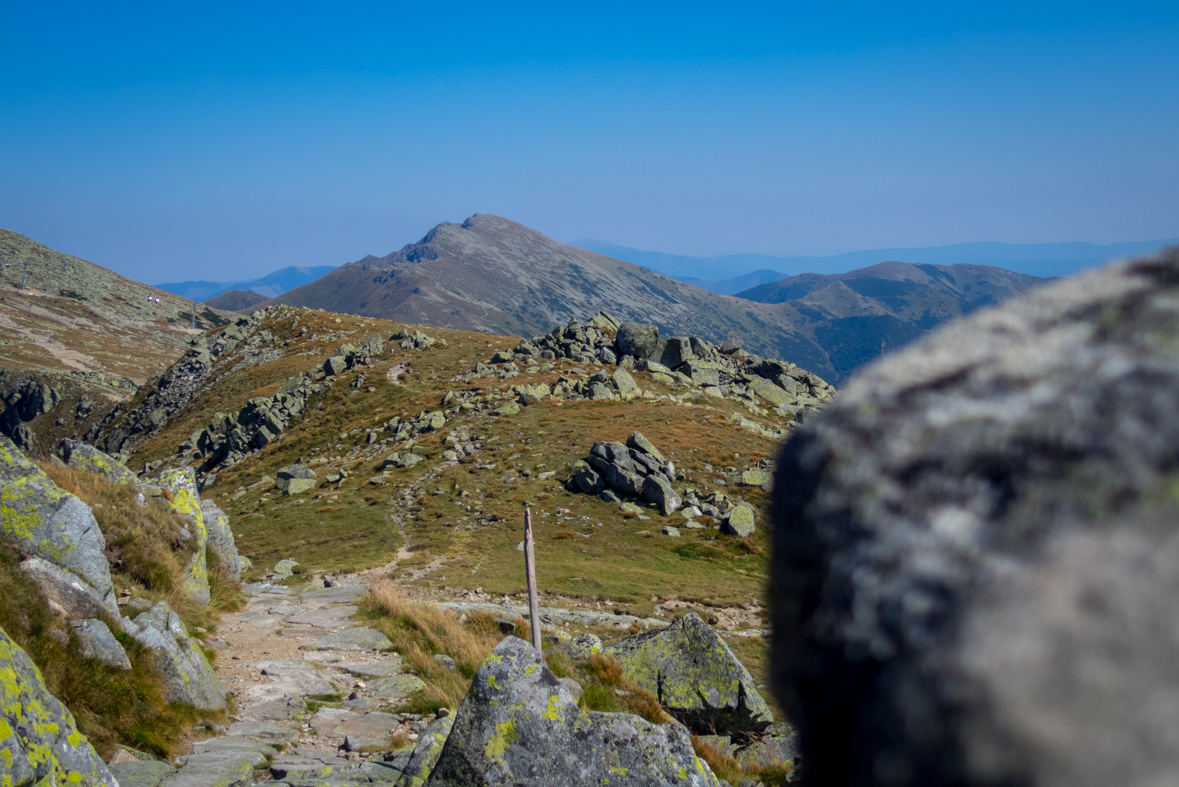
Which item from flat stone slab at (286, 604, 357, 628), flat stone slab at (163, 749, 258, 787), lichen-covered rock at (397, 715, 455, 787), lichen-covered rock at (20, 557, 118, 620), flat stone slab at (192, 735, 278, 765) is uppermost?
lichen-covered rock at (20, 557, 118, 620)

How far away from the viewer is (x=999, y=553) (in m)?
1.00

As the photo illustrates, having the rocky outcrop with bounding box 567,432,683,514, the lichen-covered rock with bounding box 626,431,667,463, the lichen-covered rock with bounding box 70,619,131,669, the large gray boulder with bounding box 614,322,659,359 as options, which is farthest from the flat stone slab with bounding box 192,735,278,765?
the large gray boulder with bounding box 614,322,659,359

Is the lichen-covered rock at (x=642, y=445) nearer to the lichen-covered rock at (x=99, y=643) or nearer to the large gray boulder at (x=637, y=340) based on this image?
the large gray boulder at (x=637, y=340)

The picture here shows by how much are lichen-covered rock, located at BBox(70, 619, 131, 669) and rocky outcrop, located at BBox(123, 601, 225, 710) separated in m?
0.63

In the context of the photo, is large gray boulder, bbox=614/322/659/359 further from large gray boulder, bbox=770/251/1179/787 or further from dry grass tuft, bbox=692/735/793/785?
large gray boulder, bbox=770/251/1179/787

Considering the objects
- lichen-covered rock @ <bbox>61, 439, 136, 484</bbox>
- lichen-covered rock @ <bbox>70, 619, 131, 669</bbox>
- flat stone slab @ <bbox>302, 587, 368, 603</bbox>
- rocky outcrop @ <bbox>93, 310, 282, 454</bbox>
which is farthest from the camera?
rocky outcrop @ <bbox>93, 310, 282, 454</bbox>

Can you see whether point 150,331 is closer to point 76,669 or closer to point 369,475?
point 369,475

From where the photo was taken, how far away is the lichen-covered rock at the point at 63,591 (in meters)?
8.84

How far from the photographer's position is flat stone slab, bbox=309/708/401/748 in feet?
32.9

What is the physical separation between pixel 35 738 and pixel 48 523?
227 inches

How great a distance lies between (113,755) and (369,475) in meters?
34.5

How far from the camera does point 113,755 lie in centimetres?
746

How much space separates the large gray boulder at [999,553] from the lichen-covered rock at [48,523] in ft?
37.7

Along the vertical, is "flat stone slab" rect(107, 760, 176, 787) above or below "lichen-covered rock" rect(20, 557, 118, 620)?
below
